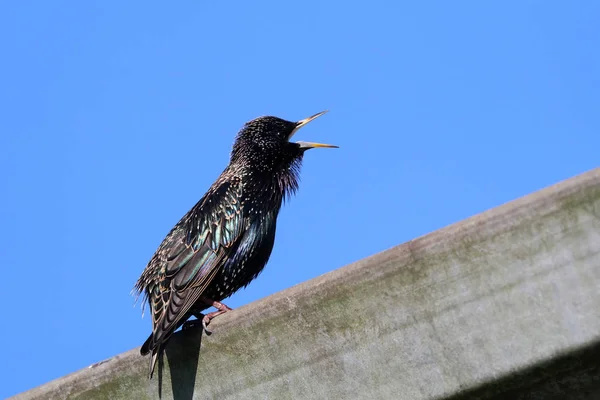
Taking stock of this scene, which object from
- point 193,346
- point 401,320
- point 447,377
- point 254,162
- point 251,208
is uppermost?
point 254,162

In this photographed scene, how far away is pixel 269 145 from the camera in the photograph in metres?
5.94

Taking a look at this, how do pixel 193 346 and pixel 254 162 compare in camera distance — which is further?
pixel 254 162

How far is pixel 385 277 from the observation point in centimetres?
270

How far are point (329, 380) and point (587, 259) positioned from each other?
0.86 m

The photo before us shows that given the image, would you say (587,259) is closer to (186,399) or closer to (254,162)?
(186,399)

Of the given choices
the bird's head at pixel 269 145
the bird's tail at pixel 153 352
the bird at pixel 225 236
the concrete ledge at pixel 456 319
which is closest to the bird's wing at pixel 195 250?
the bird at pixel 225 236

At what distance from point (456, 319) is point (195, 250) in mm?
2517

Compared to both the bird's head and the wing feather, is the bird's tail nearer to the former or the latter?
the wing feather

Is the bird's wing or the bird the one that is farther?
the bird

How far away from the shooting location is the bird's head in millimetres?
5812

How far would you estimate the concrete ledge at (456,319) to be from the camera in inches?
99.1

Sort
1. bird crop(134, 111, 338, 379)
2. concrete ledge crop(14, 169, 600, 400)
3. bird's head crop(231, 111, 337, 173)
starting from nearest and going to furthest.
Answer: concrete ledge crop(14, 169, 600, 400) < bird crop(134, 111, 338, 379) < bird's head crop(231, 111, 337, 173)

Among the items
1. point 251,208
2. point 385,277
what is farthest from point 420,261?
point 251,208

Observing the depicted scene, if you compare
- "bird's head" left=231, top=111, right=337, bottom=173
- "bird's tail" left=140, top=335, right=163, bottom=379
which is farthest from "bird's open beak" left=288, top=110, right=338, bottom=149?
"bird's tail" left=140, top=335, right=163, bottom=379
